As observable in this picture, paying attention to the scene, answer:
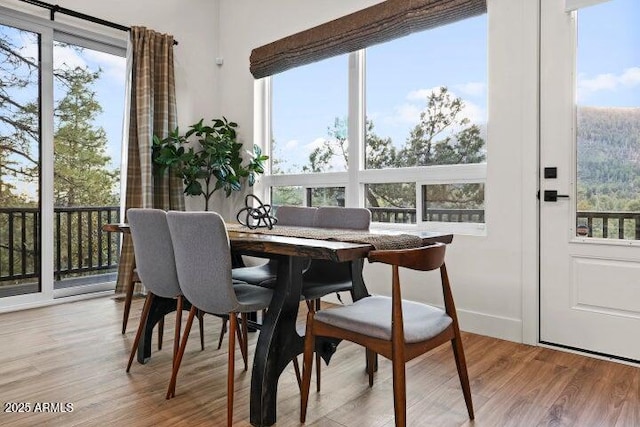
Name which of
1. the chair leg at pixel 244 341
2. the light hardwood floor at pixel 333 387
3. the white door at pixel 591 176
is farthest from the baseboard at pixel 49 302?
the white door at pixel 591 176

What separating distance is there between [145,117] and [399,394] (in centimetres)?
342

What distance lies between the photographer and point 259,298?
6.18ft

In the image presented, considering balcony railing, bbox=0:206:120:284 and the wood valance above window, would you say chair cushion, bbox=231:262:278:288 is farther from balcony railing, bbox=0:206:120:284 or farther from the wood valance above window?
balcony railing, bbox=0:206:120:284

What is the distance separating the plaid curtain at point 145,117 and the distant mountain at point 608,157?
3388mm

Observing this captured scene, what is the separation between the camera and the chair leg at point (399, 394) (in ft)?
4.57

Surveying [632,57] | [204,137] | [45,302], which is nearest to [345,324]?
[632,57]

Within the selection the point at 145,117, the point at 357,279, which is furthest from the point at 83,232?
the point at 357,279

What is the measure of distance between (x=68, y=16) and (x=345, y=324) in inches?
146

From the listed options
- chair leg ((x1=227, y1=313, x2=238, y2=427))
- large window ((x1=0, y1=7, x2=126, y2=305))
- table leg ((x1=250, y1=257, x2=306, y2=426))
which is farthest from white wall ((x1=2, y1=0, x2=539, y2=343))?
chair leg ((x1=227, y1=313, x2=238, y2=427))

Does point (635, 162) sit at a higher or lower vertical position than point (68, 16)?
lower

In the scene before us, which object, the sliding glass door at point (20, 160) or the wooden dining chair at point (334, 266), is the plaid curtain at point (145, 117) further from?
the wooden dining chair at point (334, 266)

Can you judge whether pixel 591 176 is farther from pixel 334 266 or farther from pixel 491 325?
pixel 334 266

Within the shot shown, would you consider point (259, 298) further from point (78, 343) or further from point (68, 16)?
point (68, 16)

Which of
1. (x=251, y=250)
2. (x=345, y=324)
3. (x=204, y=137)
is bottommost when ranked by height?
(x=345, y=324)
